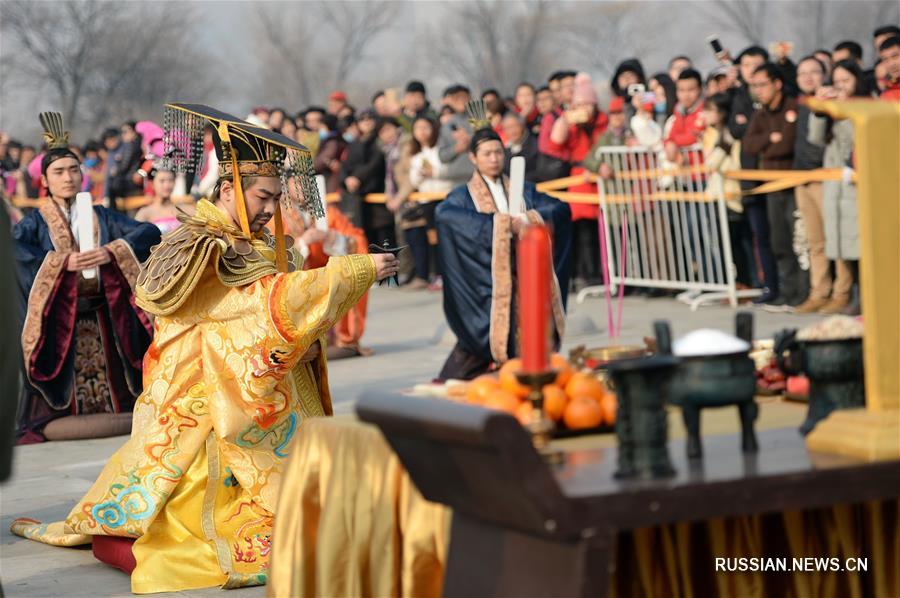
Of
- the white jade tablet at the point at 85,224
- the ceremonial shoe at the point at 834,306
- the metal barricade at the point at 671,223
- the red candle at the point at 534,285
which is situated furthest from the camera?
the metal barricade at the point at 671,223

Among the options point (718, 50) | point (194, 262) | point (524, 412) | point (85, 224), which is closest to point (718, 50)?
point (718, 50)

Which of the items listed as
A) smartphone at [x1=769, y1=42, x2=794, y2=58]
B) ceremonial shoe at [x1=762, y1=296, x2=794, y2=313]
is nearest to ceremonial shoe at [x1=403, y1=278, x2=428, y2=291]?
ceremonial shoe at [x1=762, y1=296, x2=794, y2=313]

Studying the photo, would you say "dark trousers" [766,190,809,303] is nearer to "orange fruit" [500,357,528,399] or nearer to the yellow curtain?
the yellow curtain

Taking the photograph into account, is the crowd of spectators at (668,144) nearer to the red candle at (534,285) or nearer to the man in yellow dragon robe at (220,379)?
the man in yellow dragon robe at (220,379)

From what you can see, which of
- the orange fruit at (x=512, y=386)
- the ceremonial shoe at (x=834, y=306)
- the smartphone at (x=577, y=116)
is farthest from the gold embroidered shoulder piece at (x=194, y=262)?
the smartphone at (x=577, y=116)

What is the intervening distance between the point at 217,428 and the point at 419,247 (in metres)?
10.6

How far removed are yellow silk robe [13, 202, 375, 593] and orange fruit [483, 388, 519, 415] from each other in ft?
6.95

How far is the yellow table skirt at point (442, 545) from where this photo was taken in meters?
3.65

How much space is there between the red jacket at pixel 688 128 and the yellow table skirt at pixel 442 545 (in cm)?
891

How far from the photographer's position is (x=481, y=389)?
11.3 ft

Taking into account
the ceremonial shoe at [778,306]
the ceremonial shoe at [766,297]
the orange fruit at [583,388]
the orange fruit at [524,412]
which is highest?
the orange fruit at [583,388]

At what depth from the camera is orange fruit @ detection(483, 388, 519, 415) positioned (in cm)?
333

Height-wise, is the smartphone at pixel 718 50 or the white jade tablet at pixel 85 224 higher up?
the smartphone at pixel 718 50

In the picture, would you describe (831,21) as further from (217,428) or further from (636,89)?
(217,428)
